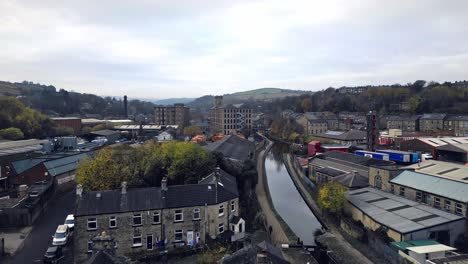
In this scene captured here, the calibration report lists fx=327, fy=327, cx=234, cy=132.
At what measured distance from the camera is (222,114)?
79688 mm

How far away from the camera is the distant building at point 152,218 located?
17.9m

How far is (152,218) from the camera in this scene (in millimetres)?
18641

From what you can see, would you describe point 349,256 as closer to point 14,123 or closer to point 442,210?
point 442,210

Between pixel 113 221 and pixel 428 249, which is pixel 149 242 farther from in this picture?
pixel 428 249

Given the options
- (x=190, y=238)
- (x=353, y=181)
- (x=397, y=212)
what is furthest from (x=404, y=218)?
(x=190, y=238)

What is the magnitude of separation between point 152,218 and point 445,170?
21063mm

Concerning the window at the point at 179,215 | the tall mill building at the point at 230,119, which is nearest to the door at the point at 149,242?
the window at the point at 179,215

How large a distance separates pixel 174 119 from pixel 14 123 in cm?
4187

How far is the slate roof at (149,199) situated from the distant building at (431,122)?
58.8m

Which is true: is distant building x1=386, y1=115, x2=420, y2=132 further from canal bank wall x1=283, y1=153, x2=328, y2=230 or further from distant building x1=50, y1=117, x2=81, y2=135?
distant building x1=50, y1=117, x2=81, y2=135

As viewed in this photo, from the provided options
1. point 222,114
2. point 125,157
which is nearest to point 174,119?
point 222,114

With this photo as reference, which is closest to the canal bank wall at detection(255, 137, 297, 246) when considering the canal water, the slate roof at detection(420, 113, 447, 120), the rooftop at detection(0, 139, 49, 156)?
the canal water

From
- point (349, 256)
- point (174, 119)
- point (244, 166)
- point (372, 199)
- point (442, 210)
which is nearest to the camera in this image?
point (349, 256)

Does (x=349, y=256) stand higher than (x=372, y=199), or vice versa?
(x=372, y=199)
